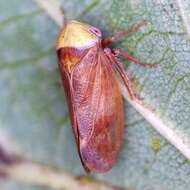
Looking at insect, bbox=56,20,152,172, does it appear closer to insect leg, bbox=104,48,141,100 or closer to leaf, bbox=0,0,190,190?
insect leg, bbox=104,48,141,100

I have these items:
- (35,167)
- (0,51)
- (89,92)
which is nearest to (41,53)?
(0,51)

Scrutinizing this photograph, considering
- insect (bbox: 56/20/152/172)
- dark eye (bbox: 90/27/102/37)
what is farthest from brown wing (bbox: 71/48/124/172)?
dark eye (bbox: 90/27/102/37)

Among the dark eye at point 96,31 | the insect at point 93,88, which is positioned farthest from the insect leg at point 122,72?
the dark eye at point 96,31

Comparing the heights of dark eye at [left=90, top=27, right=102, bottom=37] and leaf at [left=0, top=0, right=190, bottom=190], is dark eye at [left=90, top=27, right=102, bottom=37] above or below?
above

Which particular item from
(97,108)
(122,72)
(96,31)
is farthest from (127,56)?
(97,108)

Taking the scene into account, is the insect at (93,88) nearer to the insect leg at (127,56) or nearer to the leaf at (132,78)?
the insect leg at (127,56)
